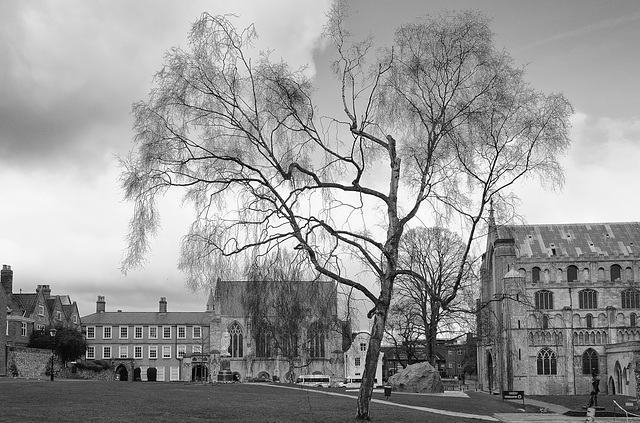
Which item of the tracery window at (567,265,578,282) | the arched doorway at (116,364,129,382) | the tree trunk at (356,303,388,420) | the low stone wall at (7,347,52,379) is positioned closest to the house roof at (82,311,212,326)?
the arched doorway at (116,364,129,382)

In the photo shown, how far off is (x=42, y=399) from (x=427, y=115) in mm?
18586

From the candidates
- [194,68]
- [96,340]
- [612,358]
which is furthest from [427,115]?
[96,340]

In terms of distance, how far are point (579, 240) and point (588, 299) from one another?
22.6 feet

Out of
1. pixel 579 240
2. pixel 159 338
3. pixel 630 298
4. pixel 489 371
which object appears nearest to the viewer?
pixel 630 298

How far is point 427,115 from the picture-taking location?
21875 millimetres

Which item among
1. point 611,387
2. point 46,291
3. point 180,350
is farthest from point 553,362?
point 46,291

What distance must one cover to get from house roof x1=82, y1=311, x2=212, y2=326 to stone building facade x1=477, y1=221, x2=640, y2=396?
41.5 meters

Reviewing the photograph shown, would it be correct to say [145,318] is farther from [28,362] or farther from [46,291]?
[28,362]

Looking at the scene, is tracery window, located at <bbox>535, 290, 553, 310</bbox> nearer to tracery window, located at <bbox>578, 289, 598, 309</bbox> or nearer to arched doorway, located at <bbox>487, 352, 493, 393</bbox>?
tracery window, located at <bbox>578, 289, 598, 309</bbox>

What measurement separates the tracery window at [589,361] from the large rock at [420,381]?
91.2 ft

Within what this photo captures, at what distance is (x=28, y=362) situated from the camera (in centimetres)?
6912

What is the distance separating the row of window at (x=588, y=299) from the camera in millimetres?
76375

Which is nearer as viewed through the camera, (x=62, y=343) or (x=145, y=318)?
(x=62, y=343)

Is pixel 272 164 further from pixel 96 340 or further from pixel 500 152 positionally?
pixel 96 340
